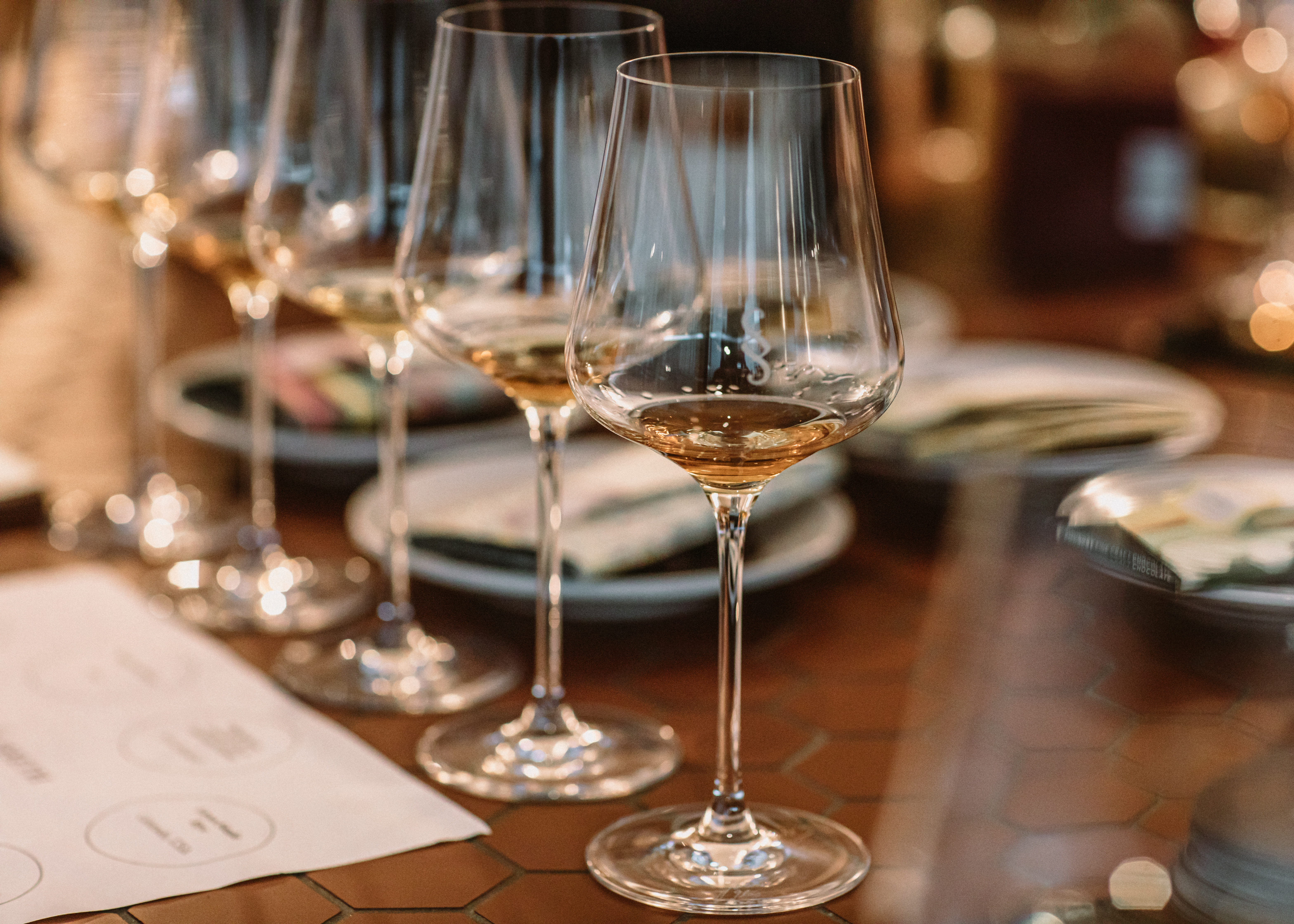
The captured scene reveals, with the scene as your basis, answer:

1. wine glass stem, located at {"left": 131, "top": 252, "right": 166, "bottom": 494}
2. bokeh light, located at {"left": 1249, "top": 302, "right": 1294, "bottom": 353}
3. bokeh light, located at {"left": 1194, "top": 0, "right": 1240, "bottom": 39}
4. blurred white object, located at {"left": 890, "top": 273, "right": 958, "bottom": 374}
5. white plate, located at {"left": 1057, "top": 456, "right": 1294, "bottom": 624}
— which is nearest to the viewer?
white plate, located at {"left": 1057, "top": 456, "right": 1294, "bottom": 624}

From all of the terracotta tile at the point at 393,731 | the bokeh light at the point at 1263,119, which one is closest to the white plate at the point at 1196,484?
the terracotta tile at the point at 393,731

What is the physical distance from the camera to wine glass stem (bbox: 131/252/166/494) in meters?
1.06

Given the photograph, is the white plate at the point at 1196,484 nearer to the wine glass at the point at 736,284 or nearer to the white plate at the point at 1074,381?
the white plate at the point at 1074,381

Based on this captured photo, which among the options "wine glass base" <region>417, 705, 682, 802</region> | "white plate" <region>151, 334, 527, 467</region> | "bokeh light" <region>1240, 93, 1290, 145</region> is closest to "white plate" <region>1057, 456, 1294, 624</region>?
"wine glass base" <region>417, 705, 682, 802</region>

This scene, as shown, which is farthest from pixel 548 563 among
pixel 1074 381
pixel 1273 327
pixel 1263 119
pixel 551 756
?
pixel 1263 119

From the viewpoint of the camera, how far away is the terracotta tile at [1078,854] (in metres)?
0.53

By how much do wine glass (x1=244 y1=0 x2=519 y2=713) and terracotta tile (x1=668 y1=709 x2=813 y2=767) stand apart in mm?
107

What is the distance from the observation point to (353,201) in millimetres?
771

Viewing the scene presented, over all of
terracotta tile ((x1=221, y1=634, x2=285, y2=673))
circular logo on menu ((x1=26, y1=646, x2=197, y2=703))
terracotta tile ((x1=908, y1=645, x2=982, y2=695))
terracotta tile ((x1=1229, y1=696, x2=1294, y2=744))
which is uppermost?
terracotta tile ((x1=1229, y1=696, x2=1294, y2=744))

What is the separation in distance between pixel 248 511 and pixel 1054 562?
56 cm

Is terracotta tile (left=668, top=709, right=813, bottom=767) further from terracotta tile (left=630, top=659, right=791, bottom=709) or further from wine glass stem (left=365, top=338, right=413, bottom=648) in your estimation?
wine glass stem (left=365, top=338, right=413, bottom=648)

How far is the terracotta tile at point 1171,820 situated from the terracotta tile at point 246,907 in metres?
0.30

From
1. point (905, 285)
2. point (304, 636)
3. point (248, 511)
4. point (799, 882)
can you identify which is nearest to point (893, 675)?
point (799, 882)

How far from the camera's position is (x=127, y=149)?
99 centimetres
